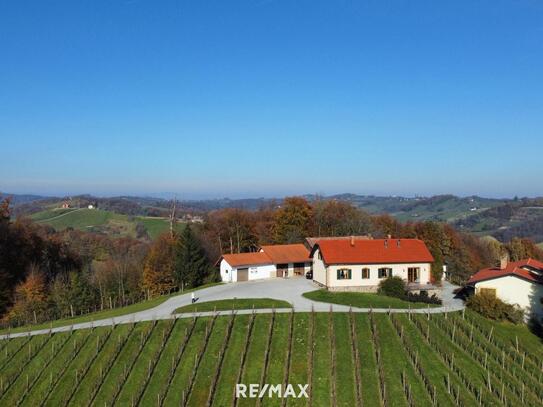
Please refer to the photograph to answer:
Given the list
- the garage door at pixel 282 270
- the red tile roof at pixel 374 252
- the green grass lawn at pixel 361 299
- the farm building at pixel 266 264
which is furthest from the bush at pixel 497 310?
the garage door at pixel 282 270

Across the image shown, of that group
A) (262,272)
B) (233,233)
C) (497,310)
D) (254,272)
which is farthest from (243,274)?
(497,310)

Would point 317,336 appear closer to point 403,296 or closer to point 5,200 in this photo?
point 403,296

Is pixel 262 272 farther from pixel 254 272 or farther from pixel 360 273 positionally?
pixel 360 273

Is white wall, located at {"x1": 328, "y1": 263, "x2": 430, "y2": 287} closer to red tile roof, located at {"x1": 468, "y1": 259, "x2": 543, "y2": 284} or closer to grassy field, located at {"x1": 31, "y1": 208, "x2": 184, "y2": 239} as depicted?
red tile roof, located at {"x1": 468, "y1": 259, "x2": 543, "y2": 284}

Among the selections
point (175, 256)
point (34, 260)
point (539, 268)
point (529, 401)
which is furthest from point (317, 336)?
point (34, 260)

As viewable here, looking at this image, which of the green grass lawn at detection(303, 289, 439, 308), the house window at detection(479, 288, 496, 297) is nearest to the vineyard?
the green grass lawn at detection(303, 289, 439, 308)

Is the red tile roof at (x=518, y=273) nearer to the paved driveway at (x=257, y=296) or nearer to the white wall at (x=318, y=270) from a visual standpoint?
the paved driveway at (x=257, y=296)
